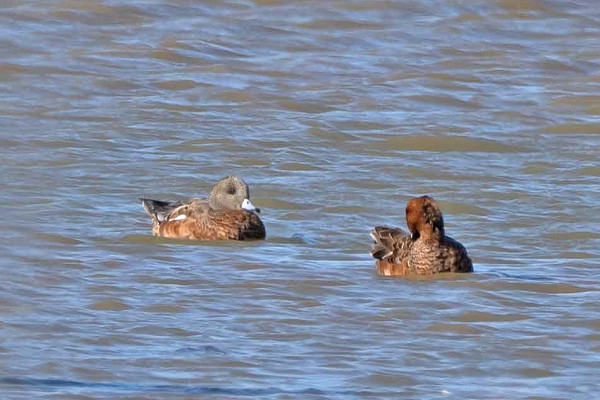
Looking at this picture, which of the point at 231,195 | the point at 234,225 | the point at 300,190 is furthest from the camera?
the point at 300,190

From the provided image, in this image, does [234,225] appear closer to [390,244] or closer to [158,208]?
[158,208]

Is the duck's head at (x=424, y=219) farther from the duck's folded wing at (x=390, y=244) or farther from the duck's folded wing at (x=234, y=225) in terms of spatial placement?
the duck's folded wing at (x=234, y=225)

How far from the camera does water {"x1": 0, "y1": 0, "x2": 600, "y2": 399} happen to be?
28.0 feet

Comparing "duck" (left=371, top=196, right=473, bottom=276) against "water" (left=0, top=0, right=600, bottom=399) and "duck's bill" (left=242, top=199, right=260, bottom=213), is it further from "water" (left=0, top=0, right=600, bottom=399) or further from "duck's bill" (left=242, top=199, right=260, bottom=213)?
"duck's bill" (left=242, top=199, right=260, bottom=213)

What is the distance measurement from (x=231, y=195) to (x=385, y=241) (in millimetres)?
1961

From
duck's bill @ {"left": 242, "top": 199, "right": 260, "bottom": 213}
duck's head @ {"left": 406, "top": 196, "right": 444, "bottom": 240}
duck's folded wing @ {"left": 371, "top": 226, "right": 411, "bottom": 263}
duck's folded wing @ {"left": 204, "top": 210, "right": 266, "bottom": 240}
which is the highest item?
duck's head @ {"left": 406, "top": 196, "right": 444, "bottom": 240}

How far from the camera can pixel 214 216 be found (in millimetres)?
12852

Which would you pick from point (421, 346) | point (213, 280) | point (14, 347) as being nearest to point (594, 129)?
point (213, 280)

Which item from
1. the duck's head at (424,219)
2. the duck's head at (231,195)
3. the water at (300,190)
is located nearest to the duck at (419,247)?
the duck's head at (424,219)

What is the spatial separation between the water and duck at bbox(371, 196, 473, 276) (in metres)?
0.20

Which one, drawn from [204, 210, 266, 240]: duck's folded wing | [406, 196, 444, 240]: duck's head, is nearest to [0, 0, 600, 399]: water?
[204, 210, 266, 240]: duck's folded wing

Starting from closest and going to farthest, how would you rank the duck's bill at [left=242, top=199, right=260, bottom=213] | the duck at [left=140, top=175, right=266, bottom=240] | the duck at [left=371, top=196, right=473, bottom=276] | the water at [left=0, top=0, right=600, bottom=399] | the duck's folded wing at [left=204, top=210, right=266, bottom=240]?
1. the water at [left=0, top=0, right=600, bottom=399]
2. the duck at [left=371, top=196, right=473, bottom=276]
3. the duck at [left=140, top=175, right=266, bottom=240]
4. the duck's folded wing at [left=204, top=210, right=266, bottom=240]
5. the duck's bill at [left=242, top=199, right=260, bottom=213]

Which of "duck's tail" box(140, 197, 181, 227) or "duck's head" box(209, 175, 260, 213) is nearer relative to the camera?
"duck's tail" box(140, 197, 181, 227)

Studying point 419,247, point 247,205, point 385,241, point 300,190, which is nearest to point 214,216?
point 247,205
